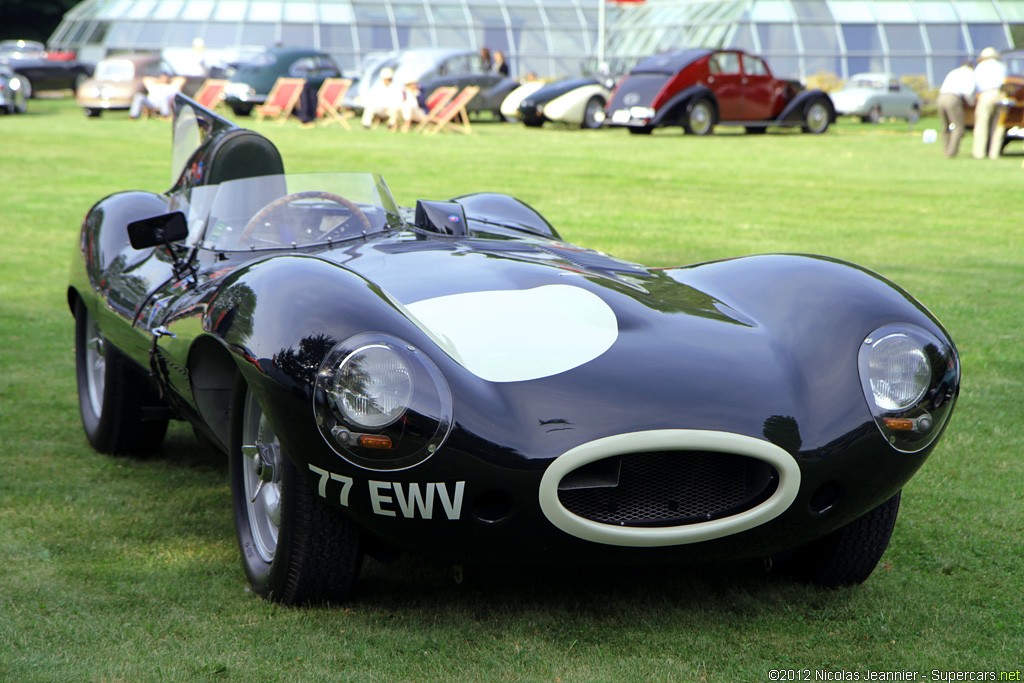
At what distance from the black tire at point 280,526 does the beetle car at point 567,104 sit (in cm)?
2081

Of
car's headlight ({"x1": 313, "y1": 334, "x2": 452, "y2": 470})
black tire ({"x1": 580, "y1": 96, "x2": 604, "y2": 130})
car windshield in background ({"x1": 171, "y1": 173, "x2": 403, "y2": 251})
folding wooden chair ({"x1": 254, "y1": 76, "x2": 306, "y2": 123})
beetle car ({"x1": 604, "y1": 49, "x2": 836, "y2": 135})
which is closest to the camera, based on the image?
car's headlight ({"x1": 313, "y1": 334, "x2": 452, "y2": 470})

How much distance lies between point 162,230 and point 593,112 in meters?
20.8

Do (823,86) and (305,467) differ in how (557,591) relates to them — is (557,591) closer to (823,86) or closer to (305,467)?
(305,467)

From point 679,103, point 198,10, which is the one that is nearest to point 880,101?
point 679,103

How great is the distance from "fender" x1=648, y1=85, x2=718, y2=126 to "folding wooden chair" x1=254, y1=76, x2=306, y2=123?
852 centimetres

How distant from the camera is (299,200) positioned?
4031 millimetres

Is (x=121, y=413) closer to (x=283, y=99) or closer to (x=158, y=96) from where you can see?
(x=283, y=99)

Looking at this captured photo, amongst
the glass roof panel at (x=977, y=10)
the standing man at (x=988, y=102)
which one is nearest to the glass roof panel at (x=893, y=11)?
the glass roof panel at (x=977, y=10)

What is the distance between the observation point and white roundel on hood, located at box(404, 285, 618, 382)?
8.73ft

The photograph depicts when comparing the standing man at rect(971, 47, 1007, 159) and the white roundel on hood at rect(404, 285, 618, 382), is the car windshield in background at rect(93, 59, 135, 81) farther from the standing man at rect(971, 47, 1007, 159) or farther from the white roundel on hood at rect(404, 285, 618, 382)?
the white roundel on hood at rect(404, 285, 618, 382)

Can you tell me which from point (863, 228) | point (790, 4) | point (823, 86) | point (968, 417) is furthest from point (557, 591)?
point (790, 4)

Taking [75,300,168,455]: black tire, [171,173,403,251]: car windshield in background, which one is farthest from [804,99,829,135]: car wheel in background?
[75,300,168,455]: black tire

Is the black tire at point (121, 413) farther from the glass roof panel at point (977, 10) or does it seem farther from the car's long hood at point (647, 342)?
the glass roof panel at point (977, 10)

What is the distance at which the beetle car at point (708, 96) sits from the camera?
2106 centimetres
